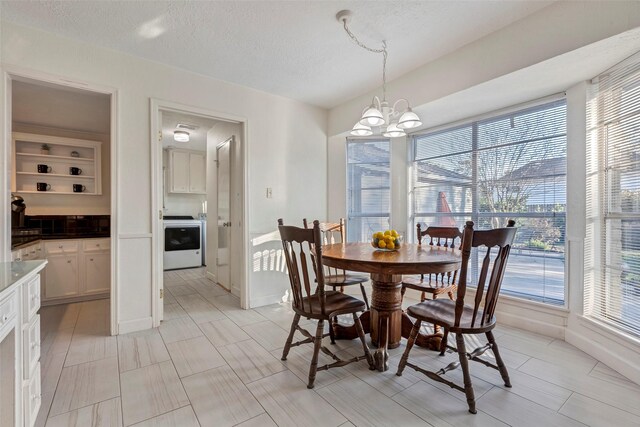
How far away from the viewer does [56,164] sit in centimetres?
382

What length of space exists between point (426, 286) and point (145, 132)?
2.85 m

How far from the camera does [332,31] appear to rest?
2285 mm

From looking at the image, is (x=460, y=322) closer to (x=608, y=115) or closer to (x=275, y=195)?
(x=608, y=115)

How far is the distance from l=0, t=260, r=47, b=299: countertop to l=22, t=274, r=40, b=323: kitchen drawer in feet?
0.22

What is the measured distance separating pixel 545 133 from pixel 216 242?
13.9 ft

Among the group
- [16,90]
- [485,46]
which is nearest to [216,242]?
[16,90]

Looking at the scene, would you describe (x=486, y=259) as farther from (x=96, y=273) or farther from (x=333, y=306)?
(x=96, y=273)

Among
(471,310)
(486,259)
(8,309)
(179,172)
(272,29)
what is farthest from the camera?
(179,172)

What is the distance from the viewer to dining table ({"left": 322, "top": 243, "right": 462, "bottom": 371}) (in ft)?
5.63

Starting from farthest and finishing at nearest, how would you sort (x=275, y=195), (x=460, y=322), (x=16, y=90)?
(x=275, y=195)
(x=16, y=90)
(x=460, y=322)

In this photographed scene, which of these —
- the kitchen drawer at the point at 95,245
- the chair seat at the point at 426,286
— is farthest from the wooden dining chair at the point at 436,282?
the kitchen drawer at the point at 95,245

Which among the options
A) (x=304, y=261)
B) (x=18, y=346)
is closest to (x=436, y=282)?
(x=304, y=261)

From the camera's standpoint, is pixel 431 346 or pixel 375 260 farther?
pixel 431 346

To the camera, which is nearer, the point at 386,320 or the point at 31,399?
the point at 31,399
